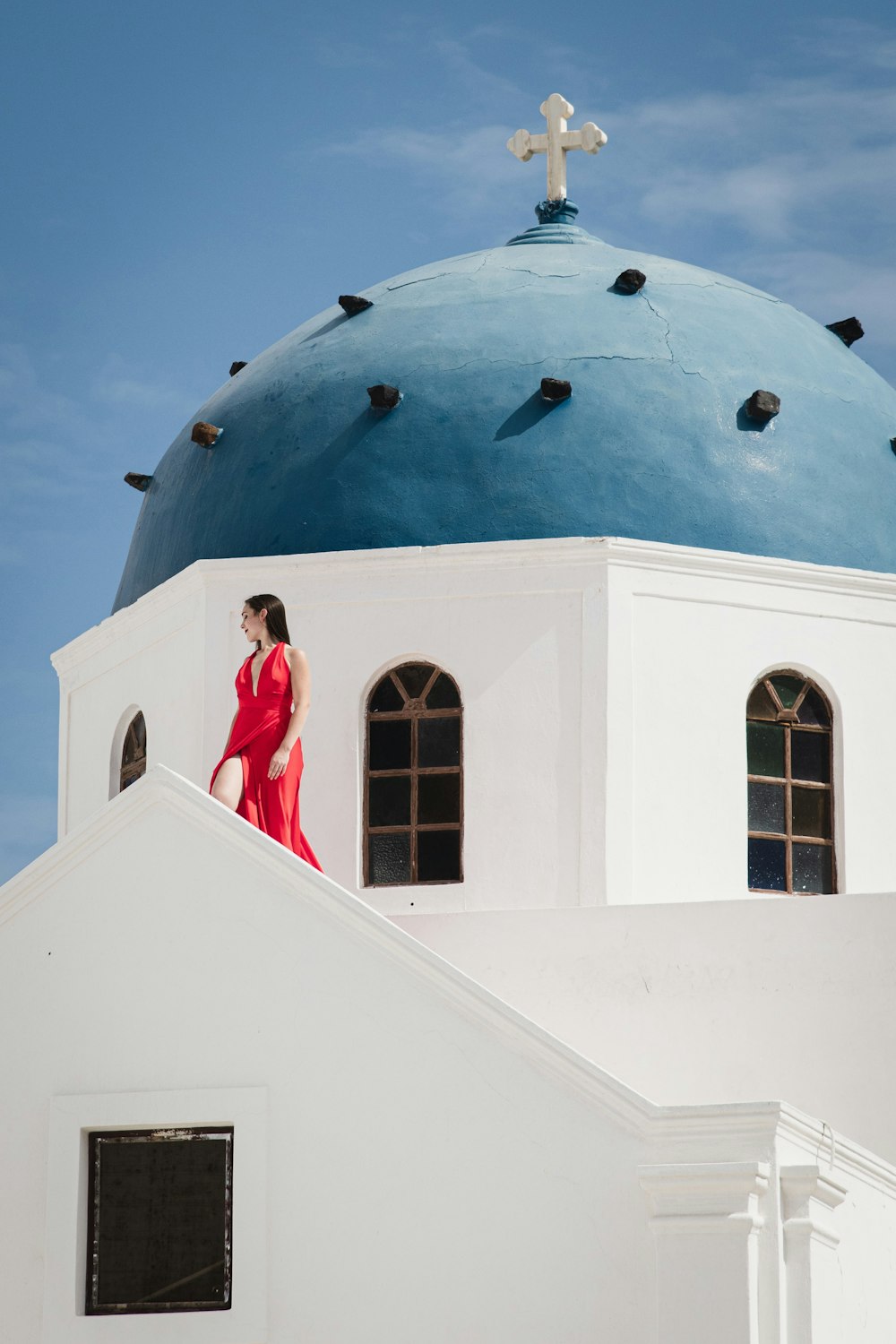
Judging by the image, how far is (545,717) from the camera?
49.5ft

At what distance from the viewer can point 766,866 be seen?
49.9 ft

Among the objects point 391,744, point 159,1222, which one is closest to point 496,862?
point 391,744

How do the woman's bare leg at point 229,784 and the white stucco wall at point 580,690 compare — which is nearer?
the woman's bare leg at point 229,784

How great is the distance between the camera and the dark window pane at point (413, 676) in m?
15.4

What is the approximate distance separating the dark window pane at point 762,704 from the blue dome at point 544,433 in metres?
0.89

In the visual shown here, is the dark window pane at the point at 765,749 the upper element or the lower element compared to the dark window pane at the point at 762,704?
lower

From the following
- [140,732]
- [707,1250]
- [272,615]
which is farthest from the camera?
[140,732]

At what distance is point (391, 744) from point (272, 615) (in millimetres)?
1819

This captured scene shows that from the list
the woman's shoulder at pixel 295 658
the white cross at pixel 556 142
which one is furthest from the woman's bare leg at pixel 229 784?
the white cross at pixel 556 142

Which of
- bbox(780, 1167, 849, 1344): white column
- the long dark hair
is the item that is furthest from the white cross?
bbox(780, 1167, 849, 1344): white column

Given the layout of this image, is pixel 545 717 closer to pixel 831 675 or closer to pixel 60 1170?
pixel 831 675

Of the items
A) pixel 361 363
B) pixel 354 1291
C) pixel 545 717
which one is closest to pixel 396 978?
pixel 354 1291

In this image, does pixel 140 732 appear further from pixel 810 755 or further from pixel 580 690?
pixel 810 755

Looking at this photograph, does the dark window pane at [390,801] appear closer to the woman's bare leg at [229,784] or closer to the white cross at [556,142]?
the woman's bare leg at [229,784]
